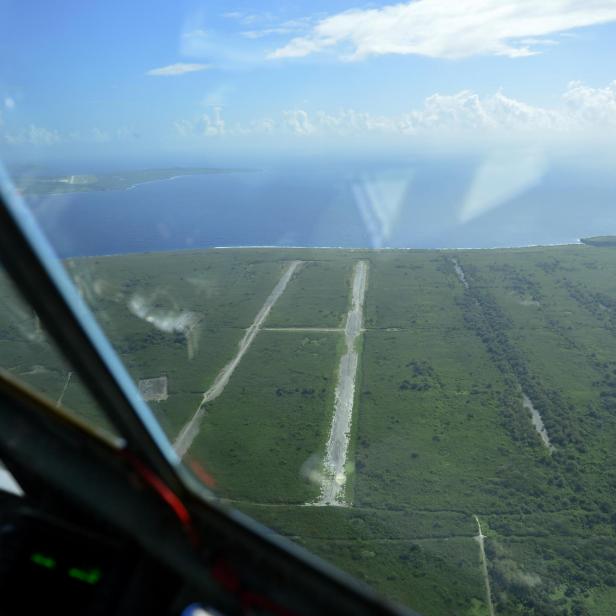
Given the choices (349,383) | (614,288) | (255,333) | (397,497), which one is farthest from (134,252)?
(614,288)

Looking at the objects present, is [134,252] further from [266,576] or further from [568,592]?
[266,576]

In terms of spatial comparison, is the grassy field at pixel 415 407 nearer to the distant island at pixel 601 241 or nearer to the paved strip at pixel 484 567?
the paved strip at pixel 484 567

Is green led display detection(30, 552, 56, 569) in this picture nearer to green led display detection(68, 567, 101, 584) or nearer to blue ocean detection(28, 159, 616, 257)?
green led display detection(68, 567, 101, 584)

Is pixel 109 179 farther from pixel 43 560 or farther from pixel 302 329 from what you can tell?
pixel 43 560

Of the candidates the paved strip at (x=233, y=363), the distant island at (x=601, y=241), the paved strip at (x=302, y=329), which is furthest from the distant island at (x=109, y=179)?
the distant island at (x=601, y=241)

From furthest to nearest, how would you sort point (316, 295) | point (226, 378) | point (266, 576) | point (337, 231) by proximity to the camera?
point (337, 231), point (316, 295), point (226, 378), point (266, 576)

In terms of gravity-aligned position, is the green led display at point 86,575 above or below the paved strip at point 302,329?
above
